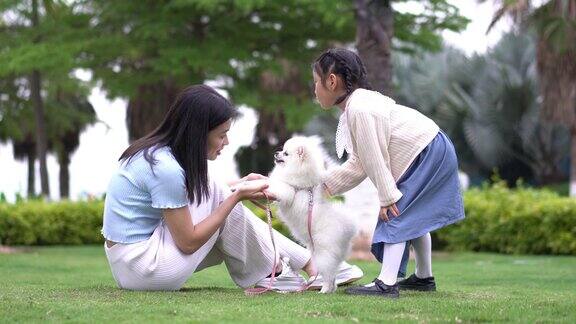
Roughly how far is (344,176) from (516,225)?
28.5 ft

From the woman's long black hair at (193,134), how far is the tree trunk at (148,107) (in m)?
16.4

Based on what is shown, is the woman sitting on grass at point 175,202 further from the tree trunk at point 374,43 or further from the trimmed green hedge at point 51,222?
the trimmed green hedge at point 51,222

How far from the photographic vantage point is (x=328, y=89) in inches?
240

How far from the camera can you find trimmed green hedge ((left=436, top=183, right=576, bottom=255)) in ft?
45.3

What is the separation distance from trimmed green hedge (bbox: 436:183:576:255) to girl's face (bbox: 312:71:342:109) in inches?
335

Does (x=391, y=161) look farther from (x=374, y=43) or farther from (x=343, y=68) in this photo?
(x=374, y=43)

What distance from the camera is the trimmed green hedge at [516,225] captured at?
13820mm

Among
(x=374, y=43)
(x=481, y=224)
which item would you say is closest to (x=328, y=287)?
(x=374, y=43)

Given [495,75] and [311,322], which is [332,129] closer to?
[495,75]

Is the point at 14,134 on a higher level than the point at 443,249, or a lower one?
higher

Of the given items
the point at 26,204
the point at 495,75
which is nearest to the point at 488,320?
the point at 26,204

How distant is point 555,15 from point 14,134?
53.2 ft

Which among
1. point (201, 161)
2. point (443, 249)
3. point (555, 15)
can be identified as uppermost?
point (555, 15)

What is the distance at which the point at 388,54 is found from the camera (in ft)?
44.5
